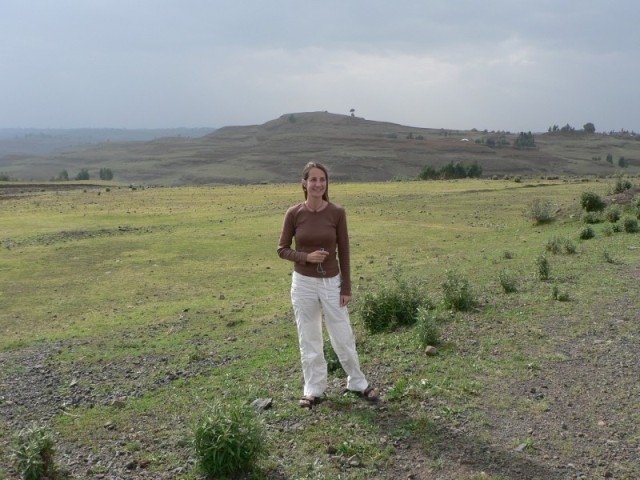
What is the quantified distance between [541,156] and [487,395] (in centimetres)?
9538

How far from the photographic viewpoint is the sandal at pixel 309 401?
6.50 meters

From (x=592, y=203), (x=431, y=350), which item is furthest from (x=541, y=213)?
(x=431, y=350)

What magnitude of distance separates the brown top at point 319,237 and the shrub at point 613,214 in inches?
641

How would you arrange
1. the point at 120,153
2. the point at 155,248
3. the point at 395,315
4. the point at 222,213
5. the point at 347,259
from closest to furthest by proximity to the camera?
1. the point at 347,259
2. the point at 395,315
3. the point at 155,248
4. the point at 222,213
5. the point at 120,153

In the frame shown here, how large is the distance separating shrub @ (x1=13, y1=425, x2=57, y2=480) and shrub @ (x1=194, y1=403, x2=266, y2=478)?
136cm

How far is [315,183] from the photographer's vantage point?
6.05m

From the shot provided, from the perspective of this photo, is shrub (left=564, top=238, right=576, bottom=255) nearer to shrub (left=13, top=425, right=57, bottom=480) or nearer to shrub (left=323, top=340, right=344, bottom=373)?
shrub (left=323, top=340, right=344, bottom=373)

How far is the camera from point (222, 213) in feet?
100

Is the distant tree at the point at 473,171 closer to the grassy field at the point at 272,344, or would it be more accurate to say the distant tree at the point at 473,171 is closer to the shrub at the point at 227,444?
the grassy field at the point at 272,344

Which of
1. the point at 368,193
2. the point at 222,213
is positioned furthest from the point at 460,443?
the point at 368,193

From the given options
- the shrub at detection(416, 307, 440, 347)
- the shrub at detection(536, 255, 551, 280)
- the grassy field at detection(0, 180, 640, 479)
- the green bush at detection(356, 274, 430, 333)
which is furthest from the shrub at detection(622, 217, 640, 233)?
the shrub at detection(416, 307, 440, 347)

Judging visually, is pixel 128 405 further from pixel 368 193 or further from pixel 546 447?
pixel 368 193

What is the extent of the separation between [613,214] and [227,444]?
18174 mm

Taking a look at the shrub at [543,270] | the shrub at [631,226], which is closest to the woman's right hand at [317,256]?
the shrub at [543,270]
